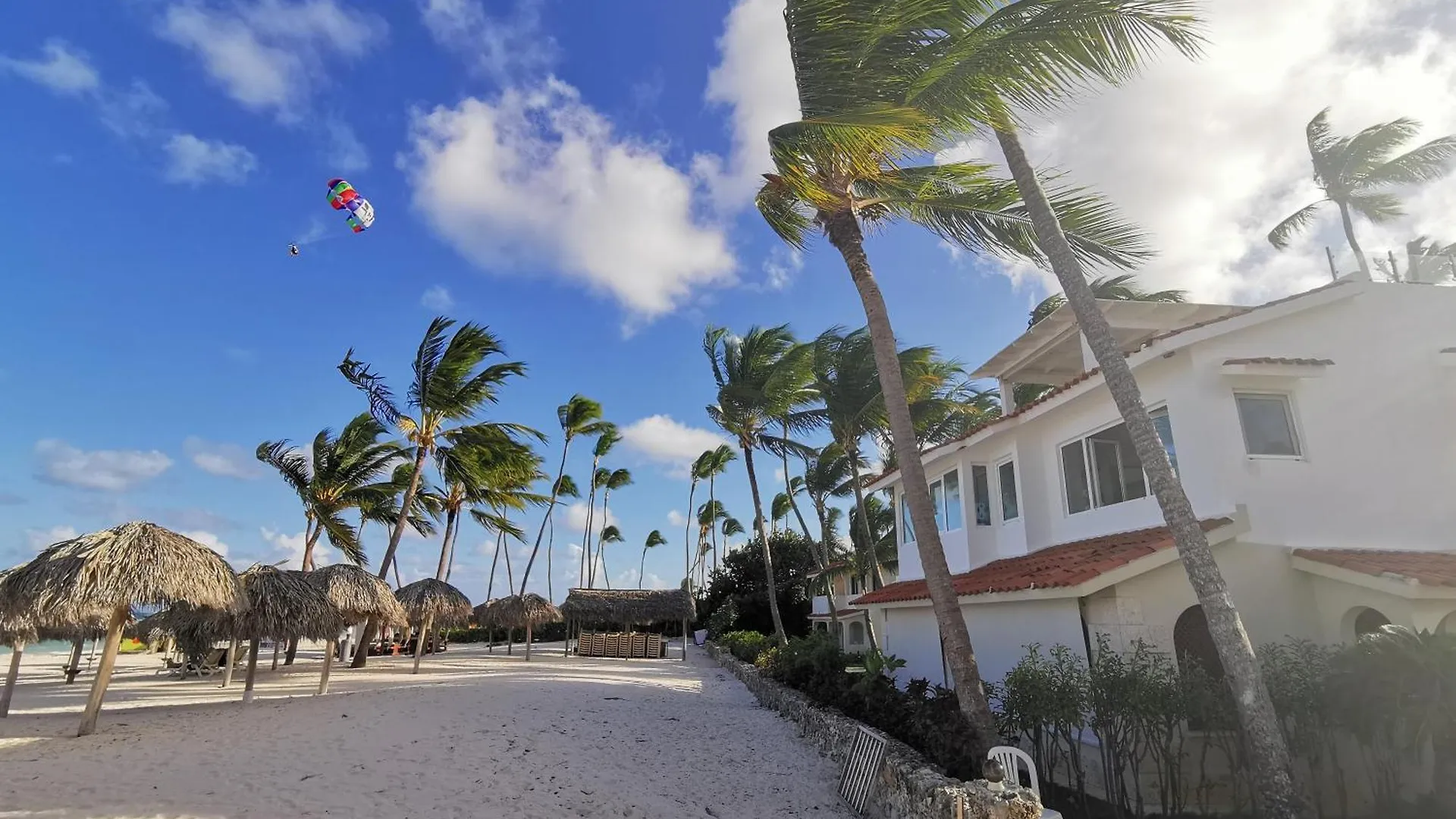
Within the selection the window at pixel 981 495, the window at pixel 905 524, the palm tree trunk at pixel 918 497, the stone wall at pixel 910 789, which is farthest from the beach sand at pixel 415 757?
the window at pixel 981 495

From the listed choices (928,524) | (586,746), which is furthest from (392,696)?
(928,524)

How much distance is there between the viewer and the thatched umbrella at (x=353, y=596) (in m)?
15.1

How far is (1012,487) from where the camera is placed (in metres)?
11.8

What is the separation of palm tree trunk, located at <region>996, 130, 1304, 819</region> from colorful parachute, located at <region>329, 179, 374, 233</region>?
12.6 meters

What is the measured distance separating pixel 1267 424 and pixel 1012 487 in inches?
160

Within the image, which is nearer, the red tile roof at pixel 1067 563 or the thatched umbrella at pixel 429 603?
the red tile roof at pixel 1067 563

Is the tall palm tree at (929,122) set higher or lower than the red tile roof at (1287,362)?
higher

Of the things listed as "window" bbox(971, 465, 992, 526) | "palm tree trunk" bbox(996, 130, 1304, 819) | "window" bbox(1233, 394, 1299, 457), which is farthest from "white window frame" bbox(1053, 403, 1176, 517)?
"palm tree trunk" bbox(996, 130, 1304, 819)

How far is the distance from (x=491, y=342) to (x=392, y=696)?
10281 millimetres

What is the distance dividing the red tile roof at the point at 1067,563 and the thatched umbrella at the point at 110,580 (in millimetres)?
11129

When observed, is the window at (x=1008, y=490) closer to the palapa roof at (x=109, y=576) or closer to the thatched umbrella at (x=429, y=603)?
the palapa roof at (x=109, y=576)

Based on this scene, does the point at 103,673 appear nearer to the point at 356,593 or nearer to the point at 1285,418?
the point at 356,593

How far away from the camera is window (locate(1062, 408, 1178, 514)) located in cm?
938

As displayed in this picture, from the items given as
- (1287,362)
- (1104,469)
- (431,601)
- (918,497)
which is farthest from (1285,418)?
(431,601)
